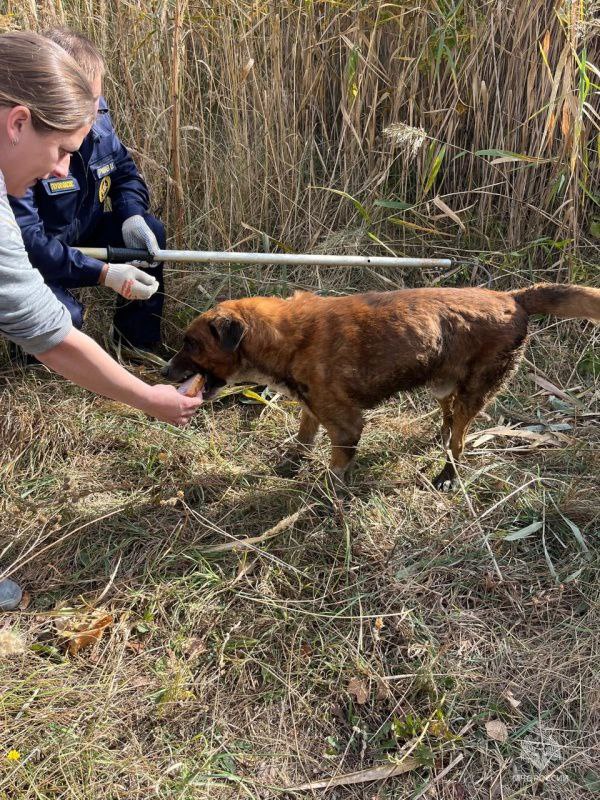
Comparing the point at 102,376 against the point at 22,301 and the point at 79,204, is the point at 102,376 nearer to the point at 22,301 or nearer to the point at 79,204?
the point at 22,301

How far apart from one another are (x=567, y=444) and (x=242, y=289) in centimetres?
250

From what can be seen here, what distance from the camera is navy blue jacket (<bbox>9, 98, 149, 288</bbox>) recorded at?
12.8 feet

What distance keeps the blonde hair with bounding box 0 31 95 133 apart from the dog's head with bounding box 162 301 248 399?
130 cm

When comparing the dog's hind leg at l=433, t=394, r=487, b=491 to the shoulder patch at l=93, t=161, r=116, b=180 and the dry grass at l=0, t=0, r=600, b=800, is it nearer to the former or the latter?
the dry grass at l=0, t=0, r=600, b=800

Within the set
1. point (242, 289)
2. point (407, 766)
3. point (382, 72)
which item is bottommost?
point (407, 766)

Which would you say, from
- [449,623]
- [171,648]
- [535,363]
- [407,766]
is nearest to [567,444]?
[535,363]

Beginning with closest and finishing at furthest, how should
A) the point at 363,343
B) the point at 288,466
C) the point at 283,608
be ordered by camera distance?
the point at 283,608 < the point at 363,343 < the point at 288,466

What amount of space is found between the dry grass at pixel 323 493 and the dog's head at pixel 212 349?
18.8 inches

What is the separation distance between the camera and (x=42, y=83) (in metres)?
2.34

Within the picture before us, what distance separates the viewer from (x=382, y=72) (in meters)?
4.84

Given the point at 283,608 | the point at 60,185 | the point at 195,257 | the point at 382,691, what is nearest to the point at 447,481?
the point at 283,608

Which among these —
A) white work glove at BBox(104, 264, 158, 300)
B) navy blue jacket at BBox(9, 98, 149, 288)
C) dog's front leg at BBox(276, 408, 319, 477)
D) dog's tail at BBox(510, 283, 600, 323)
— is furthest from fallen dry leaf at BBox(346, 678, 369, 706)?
navy blue jacket at BBox(9, 98, 149, 288)

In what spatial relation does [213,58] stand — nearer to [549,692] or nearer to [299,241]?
[299,241]

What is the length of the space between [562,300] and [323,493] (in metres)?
1.66
